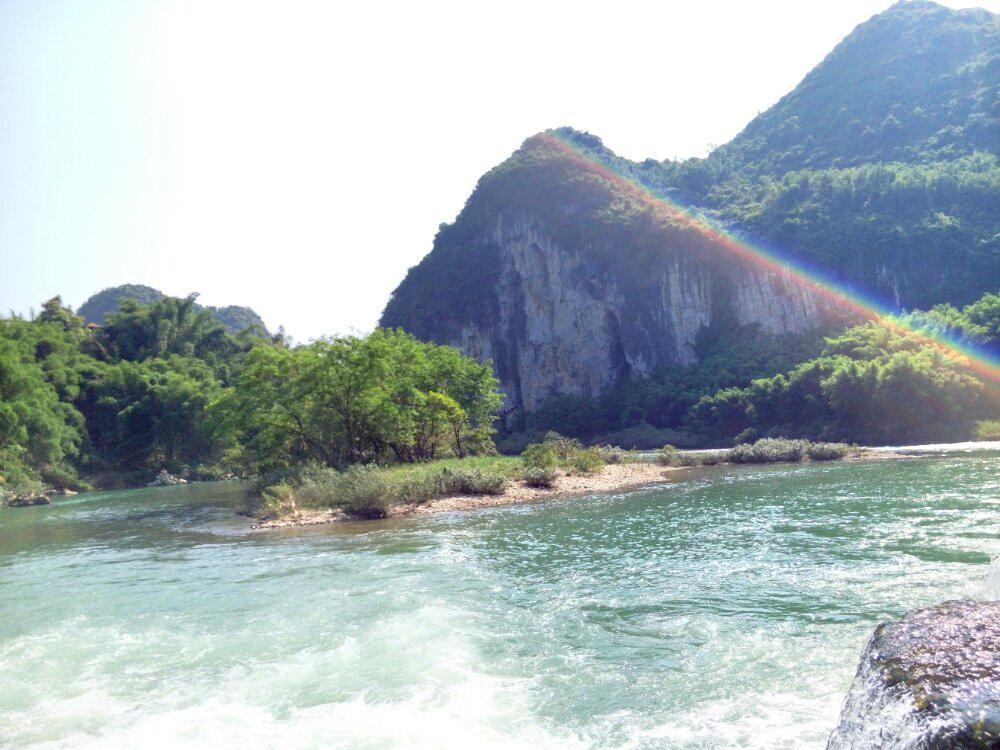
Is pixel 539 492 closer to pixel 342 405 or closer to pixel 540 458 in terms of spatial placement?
pixel 540 458

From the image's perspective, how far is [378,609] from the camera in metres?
10.1

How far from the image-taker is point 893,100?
106 m

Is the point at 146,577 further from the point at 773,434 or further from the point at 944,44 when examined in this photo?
the point at 944,44

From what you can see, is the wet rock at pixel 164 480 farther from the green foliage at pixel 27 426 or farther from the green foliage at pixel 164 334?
the green foliage at pixel 164 334

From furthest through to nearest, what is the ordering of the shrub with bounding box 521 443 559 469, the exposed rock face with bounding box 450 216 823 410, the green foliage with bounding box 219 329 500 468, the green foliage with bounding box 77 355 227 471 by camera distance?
the exposed rock face with bounding box 450 216 823 410, the green foliage with bounding box 77 355 227 471, the shrub with bounding box 521 443 559 469, the green foliage with bounding box 219 329 500 468

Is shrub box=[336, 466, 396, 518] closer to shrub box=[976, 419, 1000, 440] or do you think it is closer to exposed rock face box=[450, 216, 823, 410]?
shrub box=[976, 419, 1000, 440]

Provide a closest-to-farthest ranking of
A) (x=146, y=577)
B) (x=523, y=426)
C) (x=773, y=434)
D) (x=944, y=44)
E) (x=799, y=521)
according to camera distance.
A: (x=146, y=577) → (x=799, y=521) → (x=773, y=434) → (x=523, y=426) → (x=944, y=44)

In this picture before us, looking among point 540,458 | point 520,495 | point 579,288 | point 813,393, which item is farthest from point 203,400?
point 579,288

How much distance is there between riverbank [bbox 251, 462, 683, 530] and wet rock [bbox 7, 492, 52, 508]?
26242 mm

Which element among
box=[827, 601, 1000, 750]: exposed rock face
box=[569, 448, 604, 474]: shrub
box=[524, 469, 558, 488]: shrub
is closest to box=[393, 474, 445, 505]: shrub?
box=[524, 469, 558, 488]: shrub

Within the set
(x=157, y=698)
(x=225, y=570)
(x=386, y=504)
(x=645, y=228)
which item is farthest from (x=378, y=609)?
(x=645, y=228)

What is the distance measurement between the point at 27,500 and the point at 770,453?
40.9 metres

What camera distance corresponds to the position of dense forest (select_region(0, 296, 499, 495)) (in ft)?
95.3

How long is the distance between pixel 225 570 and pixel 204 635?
483cm
